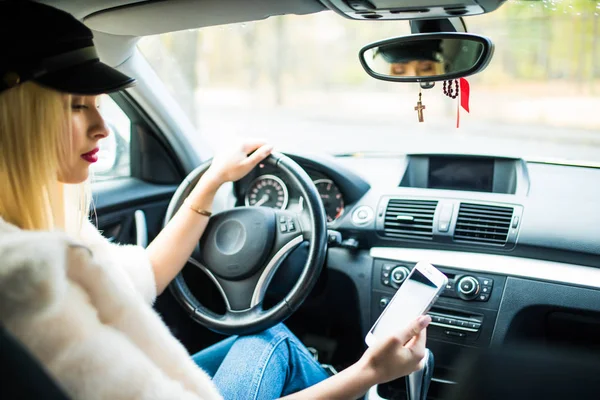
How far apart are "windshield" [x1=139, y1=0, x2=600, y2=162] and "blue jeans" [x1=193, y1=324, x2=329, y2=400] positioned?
96cm

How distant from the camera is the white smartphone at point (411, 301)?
79.1 inches

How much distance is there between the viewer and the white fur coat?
1047 mm

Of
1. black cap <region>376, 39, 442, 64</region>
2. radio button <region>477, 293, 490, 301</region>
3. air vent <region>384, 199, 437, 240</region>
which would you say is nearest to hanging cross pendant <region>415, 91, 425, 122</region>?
black cap <region>376, 39, 442, 64</region>

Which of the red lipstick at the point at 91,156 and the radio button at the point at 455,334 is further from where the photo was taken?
the radio button at the point at 455,334

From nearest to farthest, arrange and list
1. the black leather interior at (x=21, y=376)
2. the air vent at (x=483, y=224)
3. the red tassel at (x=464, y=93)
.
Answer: the black leather interior at (x=21, y=376) → the red tassel at (x=464, y=93) → the air vent at (x=483, y=224)

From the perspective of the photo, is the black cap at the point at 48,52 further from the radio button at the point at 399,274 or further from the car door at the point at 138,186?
the radio button at the point at 399,274

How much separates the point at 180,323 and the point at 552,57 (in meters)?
2.59

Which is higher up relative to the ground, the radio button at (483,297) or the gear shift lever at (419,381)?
the radio button at (483,297)

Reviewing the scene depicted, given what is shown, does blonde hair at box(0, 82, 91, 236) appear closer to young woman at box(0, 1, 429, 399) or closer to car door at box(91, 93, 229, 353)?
young woman at box(0, 1, 429, 399)

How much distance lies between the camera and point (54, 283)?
41.9 inches

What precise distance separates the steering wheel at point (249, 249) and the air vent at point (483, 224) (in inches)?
26.1

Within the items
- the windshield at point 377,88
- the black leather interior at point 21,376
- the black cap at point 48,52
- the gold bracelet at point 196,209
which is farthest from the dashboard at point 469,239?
the black leather interior at point 21,376

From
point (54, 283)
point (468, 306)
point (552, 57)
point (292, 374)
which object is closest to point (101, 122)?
point (54, 283)

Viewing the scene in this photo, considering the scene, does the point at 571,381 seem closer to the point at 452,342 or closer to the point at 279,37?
the point at 452,342
